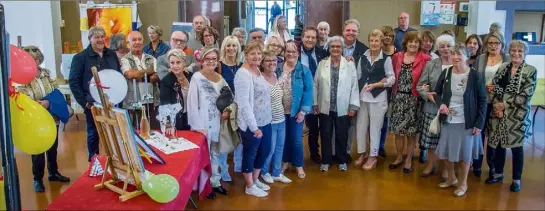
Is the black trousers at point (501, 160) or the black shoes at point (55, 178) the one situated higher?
the black trousers at point (501, 160)

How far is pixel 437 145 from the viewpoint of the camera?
3318mm

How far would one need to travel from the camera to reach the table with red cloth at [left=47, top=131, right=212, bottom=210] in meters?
1.86

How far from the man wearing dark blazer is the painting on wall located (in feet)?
10.7

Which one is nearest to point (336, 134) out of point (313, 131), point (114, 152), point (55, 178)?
point (313, 131)

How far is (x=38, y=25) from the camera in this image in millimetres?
4836

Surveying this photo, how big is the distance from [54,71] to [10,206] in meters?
4.08

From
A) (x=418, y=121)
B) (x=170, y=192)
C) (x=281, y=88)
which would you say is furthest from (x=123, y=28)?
(x=170, y=192)

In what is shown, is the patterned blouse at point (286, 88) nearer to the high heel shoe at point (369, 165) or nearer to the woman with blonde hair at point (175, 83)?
the woman with blonde hair at point (175, 83)

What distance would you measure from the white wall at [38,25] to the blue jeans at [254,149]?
1.87 metres

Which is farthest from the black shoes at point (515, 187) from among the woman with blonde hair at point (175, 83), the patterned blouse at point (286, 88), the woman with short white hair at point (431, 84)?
the woman with blonde hair at point (175, 83)

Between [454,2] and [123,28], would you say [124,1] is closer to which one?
[123,28]

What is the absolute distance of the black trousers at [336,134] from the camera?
364 centimetres

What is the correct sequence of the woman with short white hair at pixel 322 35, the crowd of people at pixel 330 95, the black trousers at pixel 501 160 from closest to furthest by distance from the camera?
the crowd of people at pixel 330 95 < the black trousers at pixel 501 160 < the woman with short white hair at pixel 322 35

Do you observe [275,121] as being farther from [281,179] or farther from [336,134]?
[336,134]
